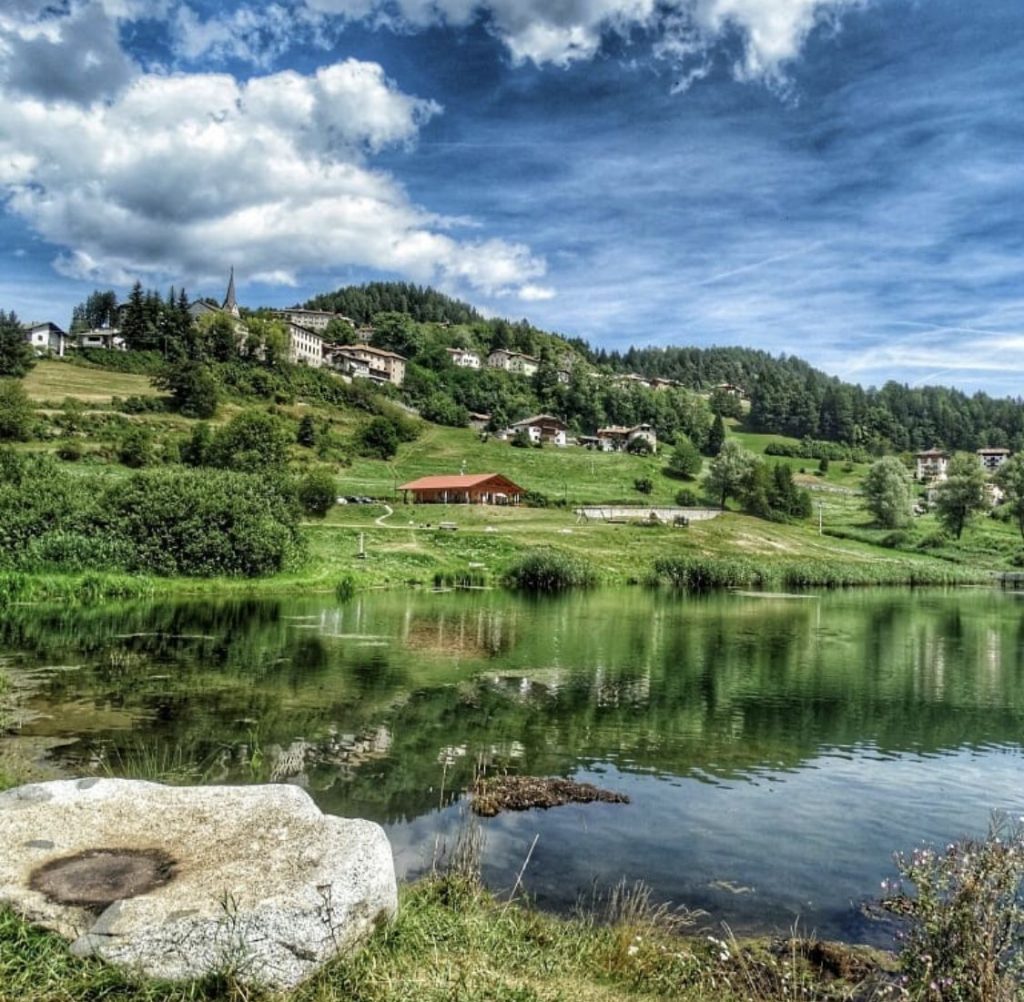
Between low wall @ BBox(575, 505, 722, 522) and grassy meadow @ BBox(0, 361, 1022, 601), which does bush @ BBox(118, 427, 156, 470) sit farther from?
low wall @ BBox(575, 505, 722, 522)

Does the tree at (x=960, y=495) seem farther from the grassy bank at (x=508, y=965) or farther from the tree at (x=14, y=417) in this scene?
the grassy bank at (x=508, y=965)

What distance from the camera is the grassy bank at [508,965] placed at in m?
6.56

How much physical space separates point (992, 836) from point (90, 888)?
9.66 metres

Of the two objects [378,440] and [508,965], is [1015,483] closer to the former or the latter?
[378,440]

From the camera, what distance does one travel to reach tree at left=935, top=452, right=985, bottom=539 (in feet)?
397

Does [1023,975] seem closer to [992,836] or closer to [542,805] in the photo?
[992,836]

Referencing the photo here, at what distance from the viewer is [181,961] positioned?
6641mm

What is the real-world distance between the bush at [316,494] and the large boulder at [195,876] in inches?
3120

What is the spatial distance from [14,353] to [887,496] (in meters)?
139

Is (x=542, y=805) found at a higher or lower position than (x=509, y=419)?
lower

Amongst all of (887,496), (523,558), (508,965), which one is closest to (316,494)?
(523,558)

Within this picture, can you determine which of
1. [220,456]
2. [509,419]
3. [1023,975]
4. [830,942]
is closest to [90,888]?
[830,942]

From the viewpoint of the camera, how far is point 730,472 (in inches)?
5197

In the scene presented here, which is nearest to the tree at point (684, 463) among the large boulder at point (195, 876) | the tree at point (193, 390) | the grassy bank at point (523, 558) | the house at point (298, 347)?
the grassy bank at point (523, 558)
